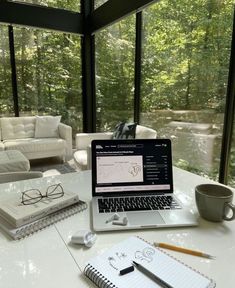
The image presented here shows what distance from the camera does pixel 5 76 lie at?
4445mm

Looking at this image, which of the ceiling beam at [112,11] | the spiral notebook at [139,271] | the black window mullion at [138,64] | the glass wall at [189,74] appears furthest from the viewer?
the black window mullion at [138,64]

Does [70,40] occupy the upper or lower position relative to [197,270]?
upper

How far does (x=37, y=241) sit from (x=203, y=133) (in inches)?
86.9

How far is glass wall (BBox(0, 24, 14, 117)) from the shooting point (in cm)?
439

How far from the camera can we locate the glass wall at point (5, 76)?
439 cm

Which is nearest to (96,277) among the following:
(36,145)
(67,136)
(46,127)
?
(36,145)

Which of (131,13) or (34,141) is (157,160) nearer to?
(131,13)

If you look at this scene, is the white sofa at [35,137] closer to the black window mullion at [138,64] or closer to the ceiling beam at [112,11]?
the black window mullion at [138,64]

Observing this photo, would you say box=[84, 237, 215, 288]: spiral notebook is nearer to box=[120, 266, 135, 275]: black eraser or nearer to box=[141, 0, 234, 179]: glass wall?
box=[120, 266, 135, 275]: black eraser

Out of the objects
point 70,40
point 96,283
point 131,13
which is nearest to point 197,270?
point 96,283

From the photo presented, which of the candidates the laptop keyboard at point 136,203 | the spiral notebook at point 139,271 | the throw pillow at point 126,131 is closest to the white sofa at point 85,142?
the throw pillow at point 126,131

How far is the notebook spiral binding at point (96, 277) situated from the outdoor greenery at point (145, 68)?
202 centimetres

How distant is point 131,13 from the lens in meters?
3.49

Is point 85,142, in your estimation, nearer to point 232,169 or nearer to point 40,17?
point 232,169
